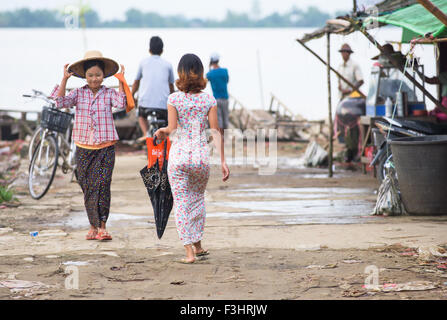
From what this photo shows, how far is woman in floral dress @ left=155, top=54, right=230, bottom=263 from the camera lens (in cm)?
581

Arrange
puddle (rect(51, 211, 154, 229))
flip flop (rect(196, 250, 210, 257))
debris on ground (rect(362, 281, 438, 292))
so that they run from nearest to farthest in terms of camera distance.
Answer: debris on ground (rect(362, 281, 438, 292)) < flip flop (rect(196, 250, 210, 257)) < puddle (rect(51, 211, 154, 229))

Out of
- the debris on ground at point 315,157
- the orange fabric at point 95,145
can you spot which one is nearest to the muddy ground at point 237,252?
the orange fabric at point 95,145

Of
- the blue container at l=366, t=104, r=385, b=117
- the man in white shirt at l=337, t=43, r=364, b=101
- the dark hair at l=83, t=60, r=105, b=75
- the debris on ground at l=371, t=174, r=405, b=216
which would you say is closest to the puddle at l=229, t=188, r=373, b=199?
the debris on ground at l=371, t=174, r=405, b=216

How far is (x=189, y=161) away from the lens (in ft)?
19.1

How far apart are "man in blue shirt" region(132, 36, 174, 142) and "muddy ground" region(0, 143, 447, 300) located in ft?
4.59

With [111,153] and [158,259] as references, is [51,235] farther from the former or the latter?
[158,259]

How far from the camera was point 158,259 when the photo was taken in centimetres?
602

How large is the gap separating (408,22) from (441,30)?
1.13 meters

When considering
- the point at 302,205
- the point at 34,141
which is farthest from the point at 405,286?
the point at 34,141

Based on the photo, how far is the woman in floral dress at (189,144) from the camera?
581 centimetres

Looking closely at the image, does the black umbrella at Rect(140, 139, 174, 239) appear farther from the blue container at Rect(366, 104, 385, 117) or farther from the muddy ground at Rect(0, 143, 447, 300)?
the blue container at Rect(366, 104, 385, 117)

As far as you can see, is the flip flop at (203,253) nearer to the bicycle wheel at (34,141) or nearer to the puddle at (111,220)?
the puddle at (111,220)
